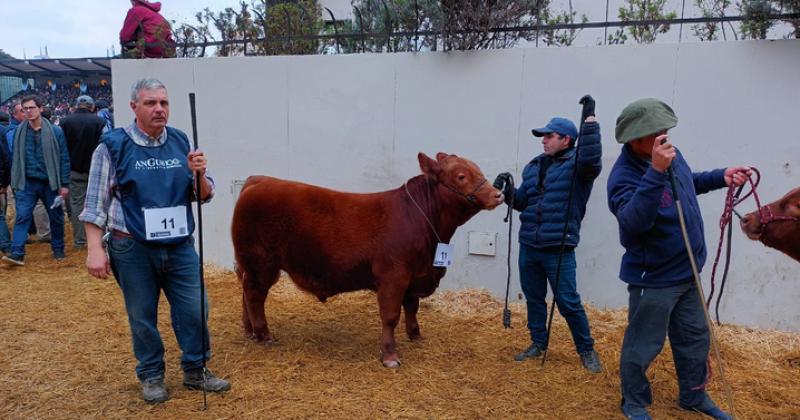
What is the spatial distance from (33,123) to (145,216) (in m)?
5.00

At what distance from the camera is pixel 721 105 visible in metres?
4.93

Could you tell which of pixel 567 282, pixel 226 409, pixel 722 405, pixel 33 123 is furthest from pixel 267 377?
pixel 33 123

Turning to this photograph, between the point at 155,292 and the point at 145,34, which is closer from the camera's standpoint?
the point at 155,292

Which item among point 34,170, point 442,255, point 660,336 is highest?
point 34,170

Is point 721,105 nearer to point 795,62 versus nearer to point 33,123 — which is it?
point 795,62

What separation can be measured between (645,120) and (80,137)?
Answer: 7111mm

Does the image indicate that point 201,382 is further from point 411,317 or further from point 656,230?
point 656,230

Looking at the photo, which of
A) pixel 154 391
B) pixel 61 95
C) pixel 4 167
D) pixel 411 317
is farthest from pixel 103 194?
pixel 61 95

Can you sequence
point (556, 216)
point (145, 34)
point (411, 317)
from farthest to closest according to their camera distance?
1. point (145, 34)
2. point (411, 317)
3. point (556, 216)

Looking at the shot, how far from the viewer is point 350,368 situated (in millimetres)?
4309

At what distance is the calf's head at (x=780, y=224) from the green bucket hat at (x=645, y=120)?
26.7 inches

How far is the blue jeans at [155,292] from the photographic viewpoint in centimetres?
350

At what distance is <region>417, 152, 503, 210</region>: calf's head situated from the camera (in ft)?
13.7

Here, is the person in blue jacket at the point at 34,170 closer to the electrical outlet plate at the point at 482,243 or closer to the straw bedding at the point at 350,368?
the straw bedding at the point at 350,368
